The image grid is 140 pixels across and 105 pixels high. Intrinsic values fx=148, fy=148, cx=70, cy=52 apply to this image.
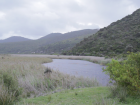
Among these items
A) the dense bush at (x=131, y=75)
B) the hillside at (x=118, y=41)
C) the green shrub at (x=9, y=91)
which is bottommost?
the green shrub at (x=9, y=91)

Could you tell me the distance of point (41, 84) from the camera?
788cm

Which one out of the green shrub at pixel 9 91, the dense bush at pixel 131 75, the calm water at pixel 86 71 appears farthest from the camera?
the calm water at pixel 86 71

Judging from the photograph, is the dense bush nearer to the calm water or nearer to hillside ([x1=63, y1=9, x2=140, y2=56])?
the calm water

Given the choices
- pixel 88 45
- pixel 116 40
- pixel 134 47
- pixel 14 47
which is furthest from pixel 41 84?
pixel 14 47

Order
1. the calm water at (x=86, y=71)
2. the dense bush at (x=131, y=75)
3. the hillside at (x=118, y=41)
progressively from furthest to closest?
the hillside at (x=118, y=41)
the calm water at (x=86, y=71)
the dense bush at (x=131, y=75)

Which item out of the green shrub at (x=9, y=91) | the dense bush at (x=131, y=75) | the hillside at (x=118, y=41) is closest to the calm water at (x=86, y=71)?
the dense bush at (x=131, y=75)

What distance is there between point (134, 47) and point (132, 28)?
10.9 m

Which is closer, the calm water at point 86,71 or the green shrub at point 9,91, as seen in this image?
the green shrub at point 9,91

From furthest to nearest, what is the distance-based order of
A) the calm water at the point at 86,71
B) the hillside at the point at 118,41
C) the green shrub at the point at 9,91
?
the hillside at the point at 118,41 → the calm water at the point at 86,71 → the green shrub at the point at 9,91

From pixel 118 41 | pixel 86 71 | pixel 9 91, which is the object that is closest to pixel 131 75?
pixel 9 91

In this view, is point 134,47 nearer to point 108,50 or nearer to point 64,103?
point 108,50

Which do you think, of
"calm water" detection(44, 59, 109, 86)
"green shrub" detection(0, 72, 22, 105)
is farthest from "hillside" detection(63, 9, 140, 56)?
"green shrub" detection(0, 72, 22, 105)

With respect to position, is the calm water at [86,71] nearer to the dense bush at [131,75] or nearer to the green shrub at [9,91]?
the dense bush at [131,75]

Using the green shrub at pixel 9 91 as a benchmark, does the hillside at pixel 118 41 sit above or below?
above
